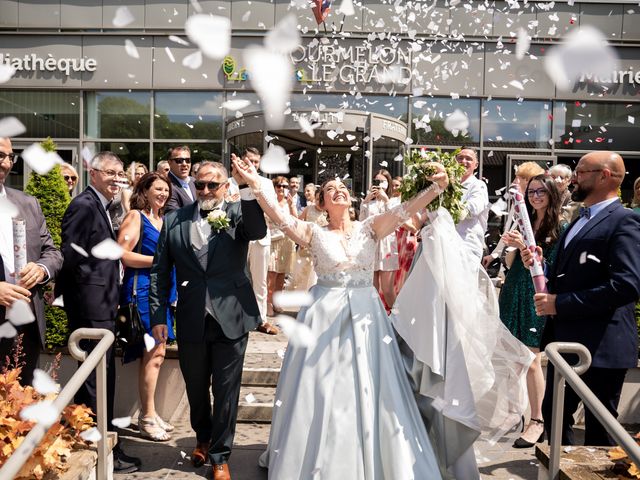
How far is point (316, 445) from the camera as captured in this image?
11.6ft

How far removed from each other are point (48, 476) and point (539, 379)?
348cm

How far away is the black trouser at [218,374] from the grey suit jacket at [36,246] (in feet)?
2.93

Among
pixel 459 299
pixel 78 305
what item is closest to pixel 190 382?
pixel 78 305

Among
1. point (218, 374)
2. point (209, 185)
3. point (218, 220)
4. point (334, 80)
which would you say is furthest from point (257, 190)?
point (334, 80)

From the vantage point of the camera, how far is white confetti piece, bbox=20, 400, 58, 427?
8.19 ft

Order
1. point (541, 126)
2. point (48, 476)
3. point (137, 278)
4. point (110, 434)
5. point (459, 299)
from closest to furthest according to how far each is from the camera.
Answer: point (48, 476), point (110, 434), point (459, 299), point (137, 278), point (541, 126)

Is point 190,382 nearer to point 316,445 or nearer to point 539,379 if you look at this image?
point 316,445

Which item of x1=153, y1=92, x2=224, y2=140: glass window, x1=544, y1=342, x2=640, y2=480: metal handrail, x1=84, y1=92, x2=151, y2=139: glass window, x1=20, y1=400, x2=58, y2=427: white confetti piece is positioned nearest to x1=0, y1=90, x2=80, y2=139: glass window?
x1=84, y1=92, x2=151, y2=139: glass window

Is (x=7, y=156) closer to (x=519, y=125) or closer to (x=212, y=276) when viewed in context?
(x=212, y=276)

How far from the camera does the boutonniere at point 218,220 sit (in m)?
3.93

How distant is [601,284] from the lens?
3.47m

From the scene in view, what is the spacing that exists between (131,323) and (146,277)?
35cm

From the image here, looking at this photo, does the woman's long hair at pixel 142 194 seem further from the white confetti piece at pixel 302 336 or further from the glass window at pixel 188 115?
the glass window at pixel 188 115

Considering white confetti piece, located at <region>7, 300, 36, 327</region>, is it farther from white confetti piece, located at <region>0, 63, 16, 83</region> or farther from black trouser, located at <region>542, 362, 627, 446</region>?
black trouser, located at <region>542, 362, 627, 446</region>
